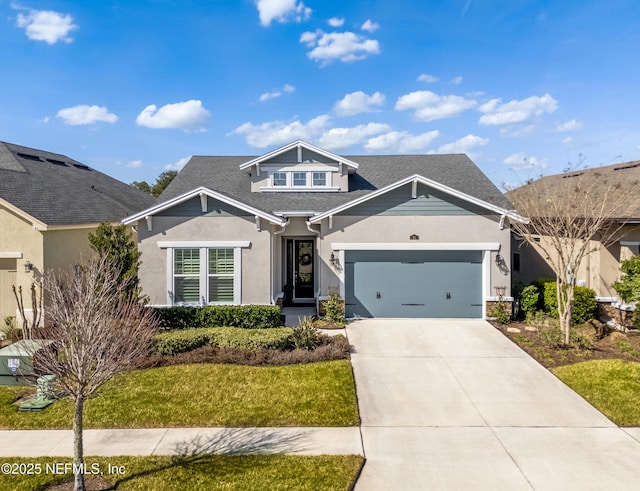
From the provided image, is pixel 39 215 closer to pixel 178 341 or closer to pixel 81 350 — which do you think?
pixel 178 341

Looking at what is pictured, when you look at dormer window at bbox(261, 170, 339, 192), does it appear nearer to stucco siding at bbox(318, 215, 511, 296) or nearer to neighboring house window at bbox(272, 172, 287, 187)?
neighboring house window at bbox(272, 172, 287, 187)

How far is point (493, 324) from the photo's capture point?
521 inches

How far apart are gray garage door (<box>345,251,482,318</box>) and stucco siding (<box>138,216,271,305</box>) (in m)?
3.05

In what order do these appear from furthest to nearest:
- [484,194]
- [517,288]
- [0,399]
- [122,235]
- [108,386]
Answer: [484,194] → [517,288] → [122,235] → [108,386] → [0,399]

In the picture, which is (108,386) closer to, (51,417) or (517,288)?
(51,417)

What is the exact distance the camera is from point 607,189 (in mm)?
13828

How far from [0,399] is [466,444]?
8996 mm

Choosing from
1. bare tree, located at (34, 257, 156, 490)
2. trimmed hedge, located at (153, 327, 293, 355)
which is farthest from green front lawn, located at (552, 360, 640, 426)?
bare tree, located at (34, 257, 156, 490)

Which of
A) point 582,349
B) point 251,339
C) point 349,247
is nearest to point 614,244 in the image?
point 582,349

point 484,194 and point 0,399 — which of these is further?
point 484,194

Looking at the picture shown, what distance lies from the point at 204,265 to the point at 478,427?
9.39 metres

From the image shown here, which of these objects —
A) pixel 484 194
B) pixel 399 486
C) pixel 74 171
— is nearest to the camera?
pixel 399 486

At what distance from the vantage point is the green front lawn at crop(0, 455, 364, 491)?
206 inches

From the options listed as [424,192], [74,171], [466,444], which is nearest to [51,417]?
[466,444]
